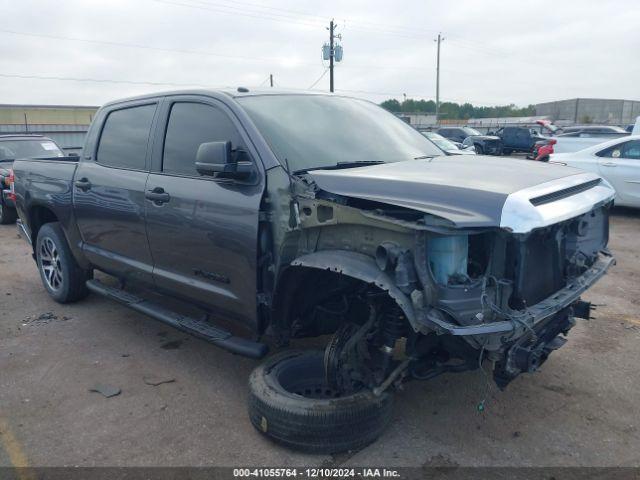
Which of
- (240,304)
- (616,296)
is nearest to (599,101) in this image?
(616,296)

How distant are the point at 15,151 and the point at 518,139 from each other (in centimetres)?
2248

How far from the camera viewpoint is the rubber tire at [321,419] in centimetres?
302

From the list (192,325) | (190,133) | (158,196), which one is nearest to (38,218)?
(158,196)

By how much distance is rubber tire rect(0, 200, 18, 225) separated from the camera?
35.5ft

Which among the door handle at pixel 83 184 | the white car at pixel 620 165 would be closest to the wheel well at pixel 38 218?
the door handle at pixel 83 184

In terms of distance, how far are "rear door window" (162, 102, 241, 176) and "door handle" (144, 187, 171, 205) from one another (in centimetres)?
17

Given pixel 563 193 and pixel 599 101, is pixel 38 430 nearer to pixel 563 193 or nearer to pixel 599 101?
pixel 563 193

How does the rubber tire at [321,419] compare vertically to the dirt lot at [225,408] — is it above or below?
above

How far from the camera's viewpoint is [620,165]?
391 inches

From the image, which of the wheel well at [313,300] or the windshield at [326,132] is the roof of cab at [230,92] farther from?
the wheel well at [313,300]

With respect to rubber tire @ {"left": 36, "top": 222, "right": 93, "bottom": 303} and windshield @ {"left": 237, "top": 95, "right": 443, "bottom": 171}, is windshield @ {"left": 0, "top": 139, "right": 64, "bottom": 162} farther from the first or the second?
windshield @ {"left": 237, "top": 95, "right": 443, "bottom": 171}

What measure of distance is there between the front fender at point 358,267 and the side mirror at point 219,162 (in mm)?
670

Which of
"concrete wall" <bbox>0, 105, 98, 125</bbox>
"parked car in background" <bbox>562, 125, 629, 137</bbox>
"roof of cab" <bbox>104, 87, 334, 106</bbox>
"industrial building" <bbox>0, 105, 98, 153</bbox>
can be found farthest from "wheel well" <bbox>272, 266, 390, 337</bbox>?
"concrete wall" <bbox>0, 105, 98, 125</bbox>

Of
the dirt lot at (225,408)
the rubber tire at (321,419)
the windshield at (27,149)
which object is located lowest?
the dirt lot at (225,408)
